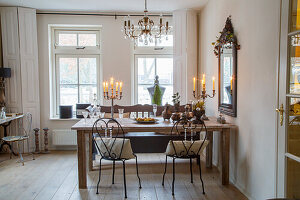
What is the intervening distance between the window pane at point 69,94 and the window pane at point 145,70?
1.37 m

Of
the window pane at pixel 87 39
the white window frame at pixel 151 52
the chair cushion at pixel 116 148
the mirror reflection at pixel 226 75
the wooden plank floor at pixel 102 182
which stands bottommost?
the wooden plank floor at pixel 102 182

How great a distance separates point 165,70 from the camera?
5.73 metres

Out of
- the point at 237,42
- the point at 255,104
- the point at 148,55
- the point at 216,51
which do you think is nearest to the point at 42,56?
the point at 148,55

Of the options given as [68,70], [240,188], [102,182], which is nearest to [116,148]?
[102,182]

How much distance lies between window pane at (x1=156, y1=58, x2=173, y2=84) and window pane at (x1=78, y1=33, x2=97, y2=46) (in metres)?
1.38

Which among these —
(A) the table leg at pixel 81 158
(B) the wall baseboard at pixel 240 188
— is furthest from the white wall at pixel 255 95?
(A) the table leg at pixel 81 158

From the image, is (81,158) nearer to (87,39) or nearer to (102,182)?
(102,182)

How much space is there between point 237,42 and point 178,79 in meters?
2.02

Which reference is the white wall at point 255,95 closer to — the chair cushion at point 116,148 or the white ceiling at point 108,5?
the white ceiling at point 108,5

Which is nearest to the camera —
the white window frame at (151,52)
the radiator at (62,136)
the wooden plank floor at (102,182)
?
the wooden plank floor at (102,182)

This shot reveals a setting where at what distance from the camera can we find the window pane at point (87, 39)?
561 centimetres

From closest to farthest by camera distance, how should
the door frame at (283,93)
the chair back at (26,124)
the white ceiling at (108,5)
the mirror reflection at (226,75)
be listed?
the door frame at (283,93) → the mirror reflection at (226,75) → the white ceiling at (108,5) → the chair back at (26,124)

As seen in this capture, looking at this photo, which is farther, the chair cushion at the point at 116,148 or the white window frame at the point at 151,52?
the white window frame at the point at 151,52

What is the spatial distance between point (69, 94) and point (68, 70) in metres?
0.50
